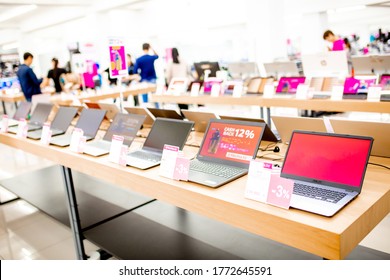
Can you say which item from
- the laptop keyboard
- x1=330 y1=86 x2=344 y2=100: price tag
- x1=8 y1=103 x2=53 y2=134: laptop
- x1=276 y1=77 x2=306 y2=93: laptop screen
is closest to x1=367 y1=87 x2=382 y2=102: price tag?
x1=330 y1=86 x2=344 y2=100: price tag

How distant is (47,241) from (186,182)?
67.9 inches

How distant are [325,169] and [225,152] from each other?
51cm

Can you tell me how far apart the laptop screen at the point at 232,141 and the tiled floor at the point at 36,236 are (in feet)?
3.93

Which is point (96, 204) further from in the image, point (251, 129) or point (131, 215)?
point (251, 129)

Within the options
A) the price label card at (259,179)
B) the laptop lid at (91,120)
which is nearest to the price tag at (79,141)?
the laptop lid at (91,120)

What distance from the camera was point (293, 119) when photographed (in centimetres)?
194

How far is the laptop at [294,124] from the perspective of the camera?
6.05ft

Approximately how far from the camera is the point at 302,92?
3.58 meters

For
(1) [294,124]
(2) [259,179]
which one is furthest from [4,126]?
(2) [259,179]

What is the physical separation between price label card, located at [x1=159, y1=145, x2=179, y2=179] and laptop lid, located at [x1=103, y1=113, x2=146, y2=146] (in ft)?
2.08

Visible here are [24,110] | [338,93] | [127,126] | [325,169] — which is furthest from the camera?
[24,110]

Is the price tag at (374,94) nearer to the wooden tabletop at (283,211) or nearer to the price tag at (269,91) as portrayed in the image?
the price tag at (269,91)

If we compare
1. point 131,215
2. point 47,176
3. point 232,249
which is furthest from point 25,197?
point 232,249

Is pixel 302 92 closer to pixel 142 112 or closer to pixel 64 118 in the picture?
pixel 142 112
